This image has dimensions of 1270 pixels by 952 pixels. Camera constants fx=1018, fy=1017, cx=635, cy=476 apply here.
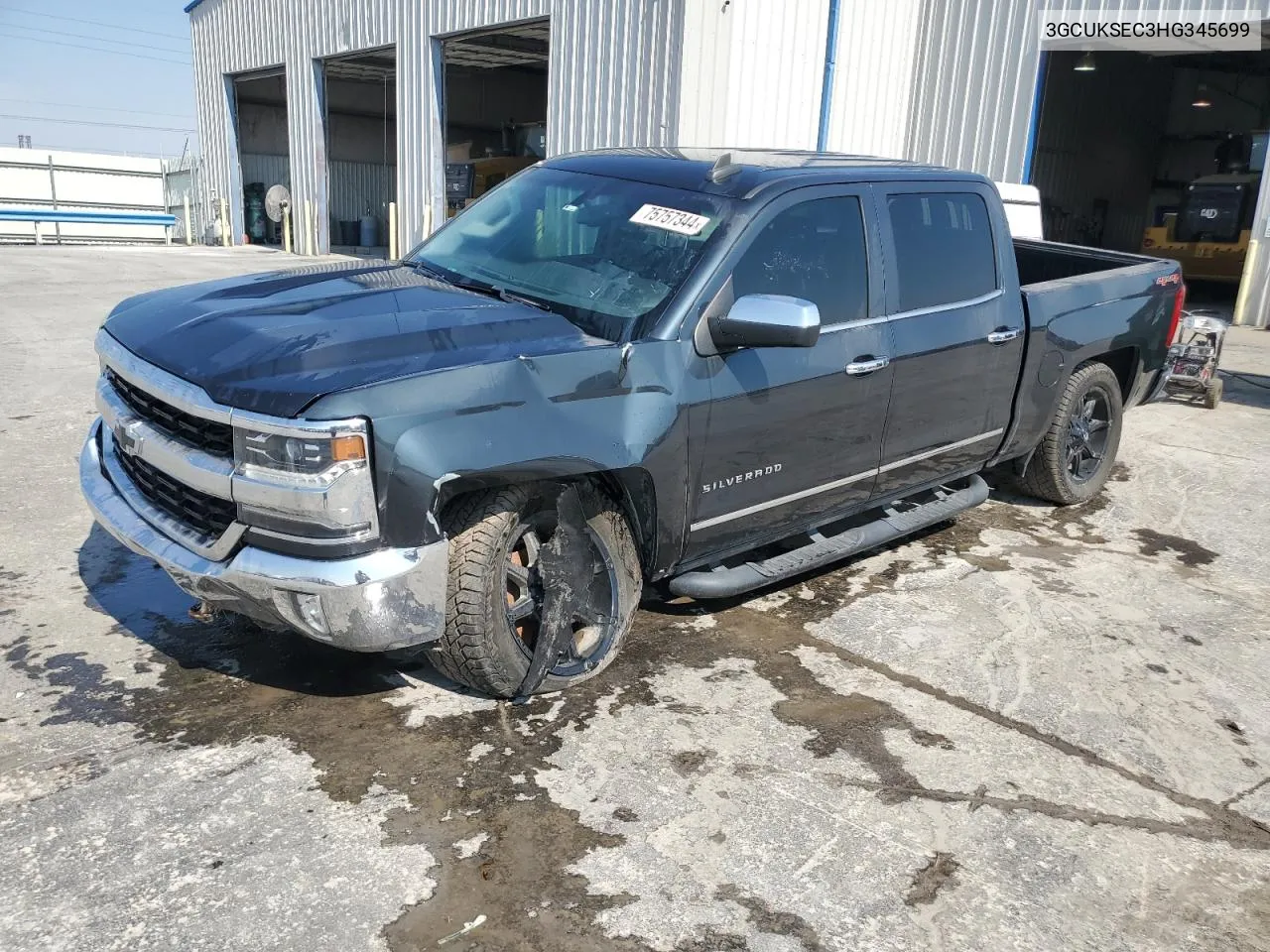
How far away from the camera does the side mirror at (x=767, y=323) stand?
3.52 m

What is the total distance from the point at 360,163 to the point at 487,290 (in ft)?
98.7

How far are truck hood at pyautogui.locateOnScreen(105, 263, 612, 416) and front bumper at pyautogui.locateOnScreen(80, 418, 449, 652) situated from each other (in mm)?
466

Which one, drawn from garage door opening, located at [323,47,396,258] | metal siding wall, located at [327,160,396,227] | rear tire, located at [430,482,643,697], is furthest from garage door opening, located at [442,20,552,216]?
rear tire, located at [430,482,643,697]

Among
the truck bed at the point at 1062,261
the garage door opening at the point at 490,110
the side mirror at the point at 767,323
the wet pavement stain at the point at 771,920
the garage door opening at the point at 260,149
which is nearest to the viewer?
the wet pavement stain at the point at 771,920

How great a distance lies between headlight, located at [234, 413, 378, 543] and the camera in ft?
9.30

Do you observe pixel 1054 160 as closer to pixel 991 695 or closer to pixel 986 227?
pixel 986 227

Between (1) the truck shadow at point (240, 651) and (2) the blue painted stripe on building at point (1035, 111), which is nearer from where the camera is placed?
(1) the truck shadow at point (240, 651)

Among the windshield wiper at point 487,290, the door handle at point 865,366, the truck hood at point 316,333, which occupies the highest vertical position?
the windshield wiper at point 487,290

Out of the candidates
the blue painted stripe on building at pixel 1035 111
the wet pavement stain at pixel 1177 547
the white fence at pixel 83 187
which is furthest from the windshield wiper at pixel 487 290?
the white fence at pixel 83 187

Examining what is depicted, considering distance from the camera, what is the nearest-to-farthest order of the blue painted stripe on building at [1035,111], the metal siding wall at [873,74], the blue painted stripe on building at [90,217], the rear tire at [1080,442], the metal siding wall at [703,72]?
1. the rear tire at [1080,442]
2. the metal siding wall at [703,72]
3. the blue painted stripe on building at [1035,111]
4. the metal siding wall at [873,74]
5. the blue painted stripe on building at [90,217]

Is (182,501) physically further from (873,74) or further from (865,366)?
(873,74)

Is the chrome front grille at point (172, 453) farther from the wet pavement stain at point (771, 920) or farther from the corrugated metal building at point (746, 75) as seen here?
the corrugated metal building at point (746, 75)

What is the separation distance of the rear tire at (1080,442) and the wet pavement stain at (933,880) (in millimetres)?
3598

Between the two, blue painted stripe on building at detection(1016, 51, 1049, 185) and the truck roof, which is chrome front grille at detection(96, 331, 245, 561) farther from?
blue painted stripe on building at detection(1016, 51, 1049, 185)
